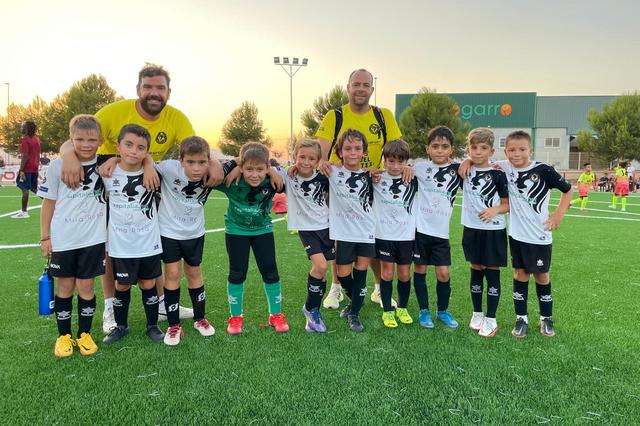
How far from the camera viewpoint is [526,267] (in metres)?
3.59

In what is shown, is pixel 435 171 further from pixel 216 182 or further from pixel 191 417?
pixel 191 417

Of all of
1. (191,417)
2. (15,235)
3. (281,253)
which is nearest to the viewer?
(191,417)

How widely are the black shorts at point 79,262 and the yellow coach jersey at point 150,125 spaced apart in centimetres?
96

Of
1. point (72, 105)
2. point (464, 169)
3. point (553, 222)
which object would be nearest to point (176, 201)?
point (464, 169)

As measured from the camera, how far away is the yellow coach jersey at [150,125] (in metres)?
3.57

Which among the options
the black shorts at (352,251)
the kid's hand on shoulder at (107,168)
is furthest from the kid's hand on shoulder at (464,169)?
the kid's hand on shoulder at (107,168)

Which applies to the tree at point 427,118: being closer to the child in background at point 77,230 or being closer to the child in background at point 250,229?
the child in background at point 250,229

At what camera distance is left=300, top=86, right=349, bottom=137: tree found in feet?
153

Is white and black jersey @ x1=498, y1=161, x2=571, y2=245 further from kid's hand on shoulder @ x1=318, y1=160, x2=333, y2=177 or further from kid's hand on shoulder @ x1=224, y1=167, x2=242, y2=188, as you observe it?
kid's hand on shoulder @ x1=224, y1=167, x2=242, y2=188

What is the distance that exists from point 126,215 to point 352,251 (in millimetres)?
1893

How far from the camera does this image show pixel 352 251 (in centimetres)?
376

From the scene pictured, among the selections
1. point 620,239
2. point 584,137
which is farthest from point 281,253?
Result: point 584,137

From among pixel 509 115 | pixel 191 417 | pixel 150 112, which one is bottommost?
pixel 191 417

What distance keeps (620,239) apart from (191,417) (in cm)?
902
